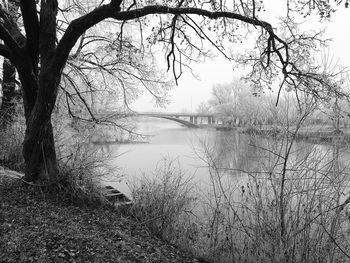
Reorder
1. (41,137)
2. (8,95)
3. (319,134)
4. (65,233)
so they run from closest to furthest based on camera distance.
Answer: (65,233), (319,134), (41,137), (8,95)

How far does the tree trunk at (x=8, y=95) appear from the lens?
840 cm

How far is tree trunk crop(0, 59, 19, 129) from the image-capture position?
8.40 metres

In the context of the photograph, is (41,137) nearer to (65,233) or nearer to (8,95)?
(65,233)

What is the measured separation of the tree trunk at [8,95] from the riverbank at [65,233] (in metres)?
3.90

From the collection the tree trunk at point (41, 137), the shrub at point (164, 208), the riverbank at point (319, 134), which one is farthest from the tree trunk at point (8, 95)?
the riverbank at point (319, 134)

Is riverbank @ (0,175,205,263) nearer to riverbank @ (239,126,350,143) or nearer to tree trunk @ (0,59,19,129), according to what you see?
riverbank @ (239,126,350,143)

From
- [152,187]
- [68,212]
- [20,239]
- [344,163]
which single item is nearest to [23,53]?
[68,212]

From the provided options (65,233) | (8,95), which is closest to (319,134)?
(65,233)

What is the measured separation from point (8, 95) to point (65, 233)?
7190 millimetres

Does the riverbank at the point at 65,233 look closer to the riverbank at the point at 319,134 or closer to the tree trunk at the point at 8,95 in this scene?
the riverbank at the point at 319,134

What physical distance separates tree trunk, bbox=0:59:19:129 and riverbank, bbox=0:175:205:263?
3.90 meters

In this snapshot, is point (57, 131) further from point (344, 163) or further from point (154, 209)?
point (344, 163)

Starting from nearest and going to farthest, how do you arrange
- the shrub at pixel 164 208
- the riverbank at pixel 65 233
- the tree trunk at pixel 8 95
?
1. the riverbank at pixel 65 233
2. the shrub at pixel 164 208
3. the tree trunk at pixel 8 95

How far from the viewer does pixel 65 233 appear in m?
3.68
